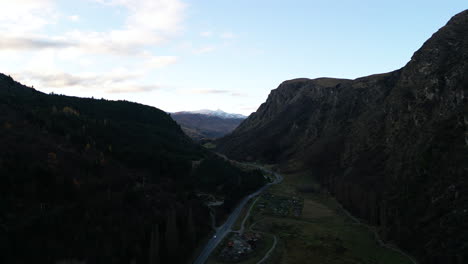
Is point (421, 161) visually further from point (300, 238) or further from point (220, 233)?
point (220, 233)

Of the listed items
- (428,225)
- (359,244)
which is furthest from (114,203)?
(428,225)

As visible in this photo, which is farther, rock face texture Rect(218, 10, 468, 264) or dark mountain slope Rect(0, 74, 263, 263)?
rock face texture Rect(218, 10, 468, 264)

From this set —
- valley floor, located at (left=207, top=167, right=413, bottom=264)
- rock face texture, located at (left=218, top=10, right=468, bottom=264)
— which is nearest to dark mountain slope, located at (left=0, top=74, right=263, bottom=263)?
valley floor, located at (left=207, top=167, right=413, bottom=264)

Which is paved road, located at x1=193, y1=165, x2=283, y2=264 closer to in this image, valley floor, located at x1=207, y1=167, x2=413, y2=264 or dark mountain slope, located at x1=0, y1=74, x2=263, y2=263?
valley floor, located at x1=207, y1=167, x2=413, y2=264

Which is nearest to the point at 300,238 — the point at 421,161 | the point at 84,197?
the point at 421,161

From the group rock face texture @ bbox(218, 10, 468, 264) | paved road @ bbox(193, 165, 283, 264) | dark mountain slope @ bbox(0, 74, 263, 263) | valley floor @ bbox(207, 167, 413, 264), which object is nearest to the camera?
dark mountain slope @ bbox(0, 74, 263, 263)

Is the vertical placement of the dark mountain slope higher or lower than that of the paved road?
higher

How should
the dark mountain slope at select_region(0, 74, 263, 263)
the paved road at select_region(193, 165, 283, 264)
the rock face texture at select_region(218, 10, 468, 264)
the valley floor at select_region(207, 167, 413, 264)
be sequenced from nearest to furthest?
the dark mountain slope at select_region(0, 74, 263, 263) < the rock face texture at select_region(218, 10, 468, 264) < the valley floor at select_region(207, 167, 413, 264) < the paved road at select_region(193, 165, 283, 264)
